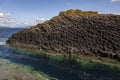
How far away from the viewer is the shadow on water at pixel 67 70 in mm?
25600

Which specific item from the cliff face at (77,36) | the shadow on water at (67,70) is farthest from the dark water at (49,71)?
the cliff face at (77,36)

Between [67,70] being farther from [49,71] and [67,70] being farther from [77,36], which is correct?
[77,36]

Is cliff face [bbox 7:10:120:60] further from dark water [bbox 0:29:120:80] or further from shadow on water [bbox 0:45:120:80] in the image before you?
dark water [bbox 0:29:120:80]

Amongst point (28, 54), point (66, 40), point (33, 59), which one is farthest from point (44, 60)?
point (66, 40)

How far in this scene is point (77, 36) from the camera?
4066 centimetres

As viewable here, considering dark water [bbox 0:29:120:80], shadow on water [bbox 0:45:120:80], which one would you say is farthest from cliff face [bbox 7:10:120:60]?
dark water [bbox 0:29:120:80]

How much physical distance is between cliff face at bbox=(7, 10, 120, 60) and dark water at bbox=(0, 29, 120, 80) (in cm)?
595

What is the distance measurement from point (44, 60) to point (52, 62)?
1822 millimetres

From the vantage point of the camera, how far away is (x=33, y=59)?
115ft

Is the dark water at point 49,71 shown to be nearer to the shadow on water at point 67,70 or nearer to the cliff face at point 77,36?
the shadow on water at point 67,70

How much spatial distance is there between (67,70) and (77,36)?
12976 mm

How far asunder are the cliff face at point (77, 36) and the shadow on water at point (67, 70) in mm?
5754

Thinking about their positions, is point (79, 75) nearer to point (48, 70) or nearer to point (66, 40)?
point (48, 70)

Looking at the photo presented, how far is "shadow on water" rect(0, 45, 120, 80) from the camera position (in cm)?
2560
